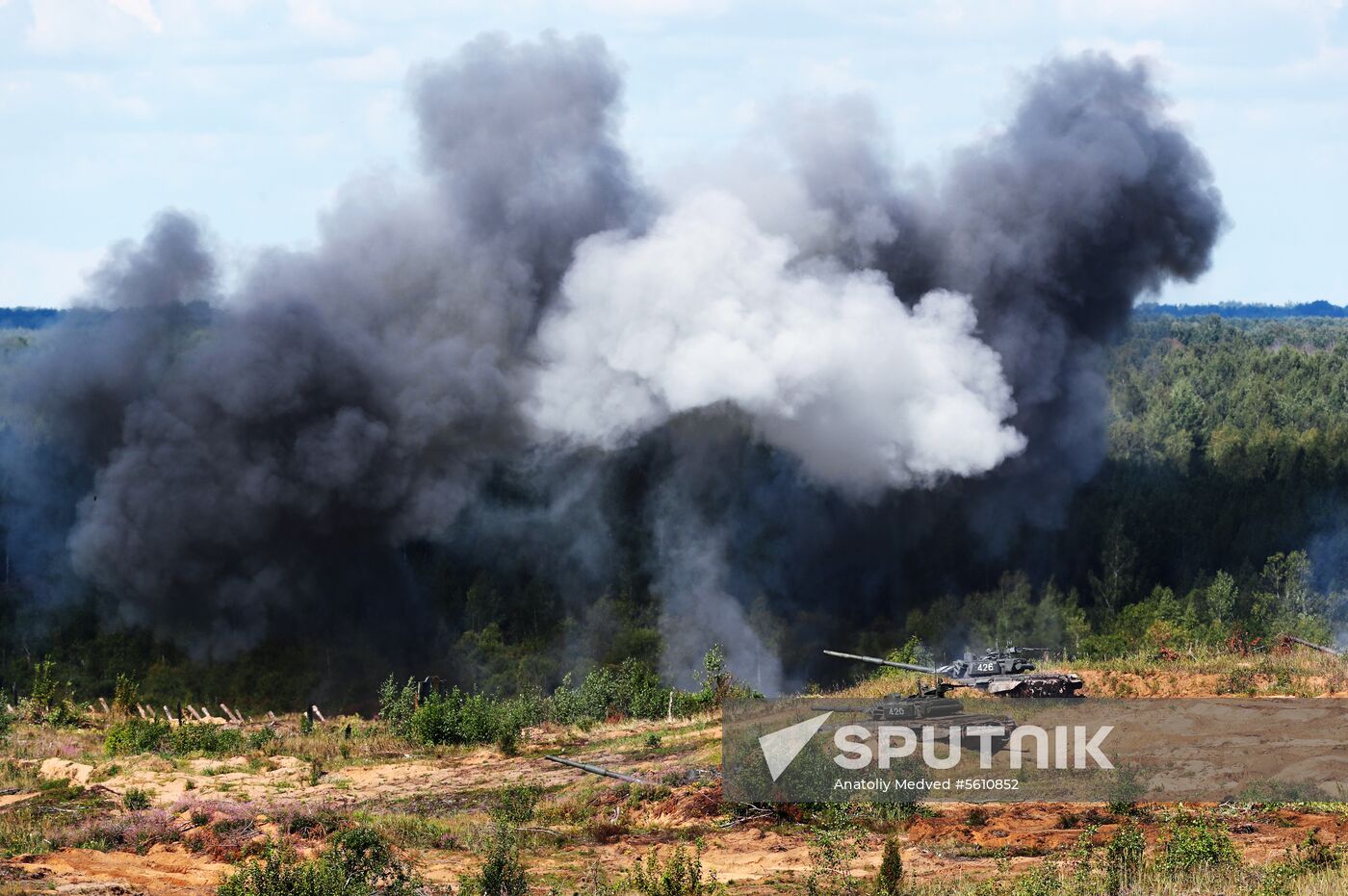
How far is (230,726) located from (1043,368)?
21.7 meters

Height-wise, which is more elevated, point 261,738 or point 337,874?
point 261,738

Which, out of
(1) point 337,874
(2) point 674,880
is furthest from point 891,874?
(1) point 337,874

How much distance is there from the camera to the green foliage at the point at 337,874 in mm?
16906

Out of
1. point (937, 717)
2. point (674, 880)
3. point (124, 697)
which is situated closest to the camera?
point (674, 880)

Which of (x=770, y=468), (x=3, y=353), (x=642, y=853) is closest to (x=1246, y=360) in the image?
(x=770, y=468)

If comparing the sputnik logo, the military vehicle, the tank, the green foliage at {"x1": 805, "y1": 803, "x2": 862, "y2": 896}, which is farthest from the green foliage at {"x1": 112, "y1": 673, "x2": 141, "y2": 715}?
the green foliage at {"x1": 805, "y1": 803, "x2": 862, "y2": 896}

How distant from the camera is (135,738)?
3067 centimetres

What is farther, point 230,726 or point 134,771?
point 230,726

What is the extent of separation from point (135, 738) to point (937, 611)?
20.6 meters

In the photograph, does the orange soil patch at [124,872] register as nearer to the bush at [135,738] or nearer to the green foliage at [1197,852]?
the bush at [135,738]

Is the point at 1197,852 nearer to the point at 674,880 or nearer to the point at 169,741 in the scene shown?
the point at 674,880

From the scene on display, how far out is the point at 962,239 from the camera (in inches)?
1543

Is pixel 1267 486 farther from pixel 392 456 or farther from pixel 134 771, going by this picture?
pixel 134 771

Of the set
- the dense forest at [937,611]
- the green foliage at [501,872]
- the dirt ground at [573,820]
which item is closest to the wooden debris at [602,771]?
the dirt ground at [573,820]
